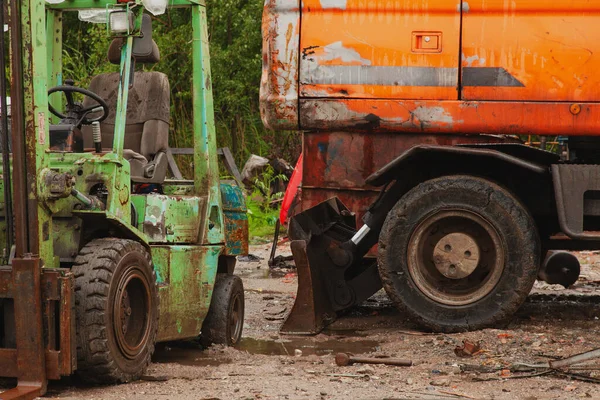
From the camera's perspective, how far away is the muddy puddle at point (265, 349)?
6508 millimetres

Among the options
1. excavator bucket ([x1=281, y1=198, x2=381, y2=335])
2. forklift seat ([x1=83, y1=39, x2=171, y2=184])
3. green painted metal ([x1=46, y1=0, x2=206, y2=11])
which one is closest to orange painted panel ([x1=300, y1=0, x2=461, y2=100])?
excavator bucket ([x1=281, y1=198, x2=381, y2=335])

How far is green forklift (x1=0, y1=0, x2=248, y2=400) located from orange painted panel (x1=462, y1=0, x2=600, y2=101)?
1957mm

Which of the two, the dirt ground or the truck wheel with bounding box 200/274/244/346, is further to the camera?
the truck wheel with bounding box 200/274/244/346

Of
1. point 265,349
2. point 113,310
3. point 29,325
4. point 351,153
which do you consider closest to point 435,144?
point 351,153

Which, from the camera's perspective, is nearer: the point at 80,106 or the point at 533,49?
the point at 80,106

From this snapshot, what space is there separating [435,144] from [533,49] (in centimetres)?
97

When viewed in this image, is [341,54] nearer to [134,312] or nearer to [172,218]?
[172,218]

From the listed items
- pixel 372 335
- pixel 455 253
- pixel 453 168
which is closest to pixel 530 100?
pixel 453 168

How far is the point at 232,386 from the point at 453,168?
9.09 feet

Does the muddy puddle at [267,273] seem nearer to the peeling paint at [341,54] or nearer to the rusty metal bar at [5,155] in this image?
the peeling paint at [341,54]

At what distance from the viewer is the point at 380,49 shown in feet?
24.6

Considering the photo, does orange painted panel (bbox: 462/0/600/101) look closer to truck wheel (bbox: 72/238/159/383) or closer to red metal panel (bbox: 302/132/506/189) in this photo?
red metal panel (bbox: 302/132/506/189)

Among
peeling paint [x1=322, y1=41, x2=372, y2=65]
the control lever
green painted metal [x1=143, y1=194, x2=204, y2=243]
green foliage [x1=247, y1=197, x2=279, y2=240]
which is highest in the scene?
peeling paint [x1=322, y1=41, x2=372, y2=65]

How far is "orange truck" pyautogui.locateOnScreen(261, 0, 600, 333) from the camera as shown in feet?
23.5
